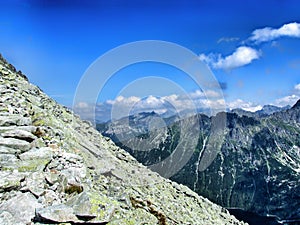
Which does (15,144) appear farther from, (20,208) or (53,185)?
(20,208)

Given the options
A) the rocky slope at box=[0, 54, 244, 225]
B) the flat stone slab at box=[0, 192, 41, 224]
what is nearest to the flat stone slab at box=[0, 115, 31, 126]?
the rocky slope at box=[0, 54, 244, 225]

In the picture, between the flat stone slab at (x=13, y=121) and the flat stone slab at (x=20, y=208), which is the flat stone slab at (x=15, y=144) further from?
the flat stone slab at (x=20, y=208)

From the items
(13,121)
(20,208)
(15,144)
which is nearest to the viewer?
(20,208)

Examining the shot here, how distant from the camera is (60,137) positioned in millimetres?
19828

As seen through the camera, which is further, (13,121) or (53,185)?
(13,121)

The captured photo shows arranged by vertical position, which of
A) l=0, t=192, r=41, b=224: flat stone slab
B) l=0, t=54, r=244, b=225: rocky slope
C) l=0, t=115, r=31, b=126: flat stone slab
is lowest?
l=0, t=192, r=41, b=224: flat stone slab

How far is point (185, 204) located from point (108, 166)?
8.24 meters

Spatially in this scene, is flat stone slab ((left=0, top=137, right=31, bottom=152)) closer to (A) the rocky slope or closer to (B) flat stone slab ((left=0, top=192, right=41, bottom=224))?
(A) the rocky slope

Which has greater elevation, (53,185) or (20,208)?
(53,185)

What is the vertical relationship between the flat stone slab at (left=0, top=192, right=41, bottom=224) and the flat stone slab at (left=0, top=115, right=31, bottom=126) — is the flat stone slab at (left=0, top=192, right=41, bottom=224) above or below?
below

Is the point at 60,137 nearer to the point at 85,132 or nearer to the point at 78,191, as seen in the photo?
the point at 78,191

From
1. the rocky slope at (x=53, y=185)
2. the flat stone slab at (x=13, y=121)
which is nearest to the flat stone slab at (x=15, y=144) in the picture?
the rocky slope at (x=53, y=185)

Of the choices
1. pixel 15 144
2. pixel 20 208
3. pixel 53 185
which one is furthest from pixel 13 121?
pixel 20 208

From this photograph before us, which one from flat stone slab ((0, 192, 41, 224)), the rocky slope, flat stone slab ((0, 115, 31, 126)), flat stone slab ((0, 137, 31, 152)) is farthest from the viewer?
flat stone slab ((0, 115, 31, 126))
